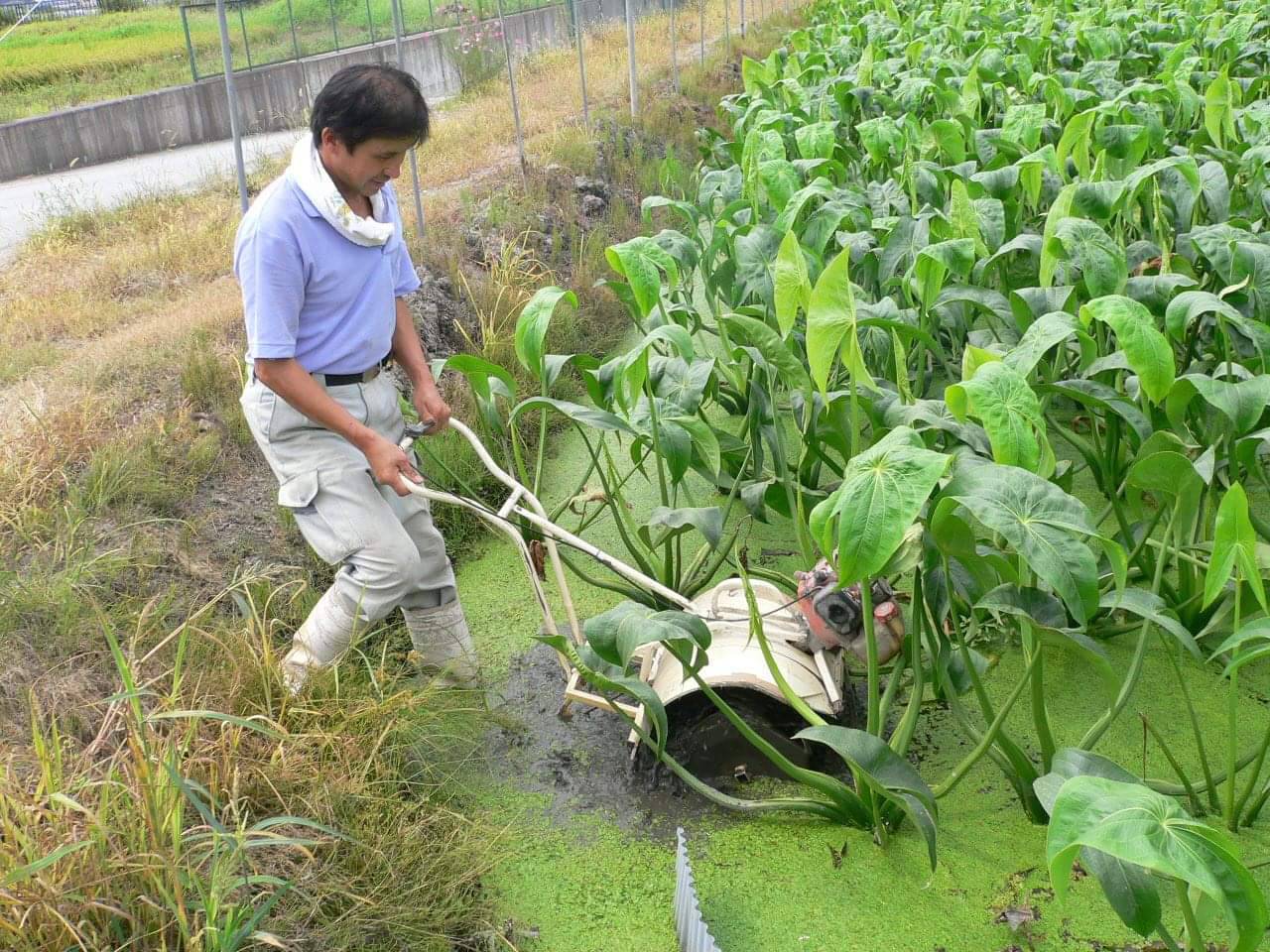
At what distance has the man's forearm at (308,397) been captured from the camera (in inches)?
80.5

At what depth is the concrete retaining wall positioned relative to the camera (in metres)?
9.40

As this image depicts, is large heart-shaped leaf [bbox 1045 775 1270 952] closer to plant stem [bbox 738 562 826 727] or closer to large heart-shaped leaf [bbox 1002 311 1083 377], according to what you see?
plant stem [bbox 738 562 826 727]

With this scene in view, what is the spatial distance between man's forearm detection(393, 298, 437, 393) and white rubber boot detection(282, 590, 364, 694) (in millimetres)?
492

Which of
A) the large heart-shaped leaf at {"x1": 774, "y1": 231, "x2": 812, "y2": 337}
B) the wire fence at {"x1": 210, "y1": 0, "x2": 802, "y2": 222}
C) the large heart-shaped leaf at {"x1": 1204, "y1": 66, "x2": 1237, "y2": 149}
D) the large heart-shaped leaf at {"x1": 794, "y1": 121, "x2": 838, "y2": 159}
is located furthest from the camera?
the wire fence at {"x1": 210, "y1": 0, "x2": 802, "y2": 222}

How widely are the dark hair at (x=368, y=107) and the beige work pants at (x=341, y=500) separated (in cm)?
50

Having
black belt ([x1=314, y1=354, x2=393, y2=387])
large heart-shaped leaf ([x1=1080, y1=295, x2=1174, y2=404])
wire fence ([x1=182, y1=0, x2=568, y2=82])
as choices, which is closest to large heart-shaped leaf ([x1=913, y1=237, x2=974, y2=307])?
large heart-shaped leaf ([x1=1080, y1=295, x2=1174, y2=404])

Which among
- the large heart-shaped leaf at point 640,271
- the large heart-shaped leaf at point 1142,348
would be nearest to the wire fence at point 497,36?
the large heart-shaped leaf at point 640,271

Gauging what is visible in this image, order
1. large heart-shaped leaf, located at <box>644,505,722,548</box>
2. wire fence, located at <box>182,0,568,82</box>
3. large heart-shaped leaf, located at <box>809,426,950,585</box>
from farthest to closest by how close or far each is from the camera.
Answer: wire fence, located at <box>182,0,568,82</box>, large heart-shaped leaf, located at <box>644,505,722,548</box>, large heart-shaped leaf, located at <box>809,426,950,585</box>

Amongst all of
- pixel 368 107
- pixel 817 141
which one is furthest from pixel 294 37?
pixel 368 107

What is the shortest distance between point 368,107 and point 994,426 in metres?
1.15

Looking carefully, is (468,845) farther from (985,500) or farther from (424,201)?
(424,201)

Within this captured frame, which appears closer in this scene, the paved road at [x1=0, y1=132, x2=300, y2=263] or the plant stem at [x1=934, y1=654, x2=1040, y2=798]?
the plant stem at [x1=934, y1=654, x2=1040, y2=798]

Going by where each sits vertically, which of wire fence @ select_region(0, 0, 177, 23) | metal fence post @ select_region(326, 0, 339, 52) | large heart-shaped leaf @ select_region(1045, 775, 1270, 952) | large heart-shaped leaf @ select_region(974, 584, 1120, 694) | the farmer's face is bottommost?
large heart-shaped leaf @ select_region(974, 584, 1120, 694)

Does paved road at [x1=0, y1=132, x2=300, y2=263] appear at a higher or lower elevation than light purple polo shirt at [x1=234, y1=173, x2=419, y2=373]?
lower
